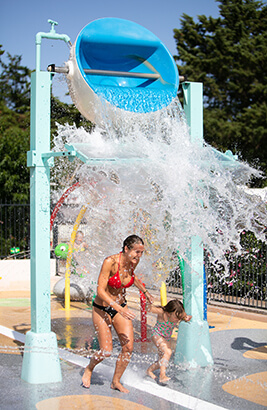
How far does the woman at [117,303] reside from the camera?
475 cm

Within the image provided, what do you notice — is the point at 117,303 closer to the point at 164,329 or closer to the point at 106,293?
the point at 106,293

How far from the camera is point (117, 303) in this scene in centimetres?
479

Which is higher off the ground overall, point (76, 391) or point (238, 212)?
point (238, 212)

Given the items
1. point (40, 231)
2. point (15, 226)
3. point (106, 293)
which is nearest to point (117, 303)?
point (106, 293)

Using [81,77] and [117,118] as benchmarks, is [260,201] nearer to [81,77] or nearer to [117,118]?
[117,118]

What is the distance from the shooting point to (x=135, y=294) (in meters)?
10.9

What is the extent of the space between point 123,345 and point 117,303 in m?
0.38

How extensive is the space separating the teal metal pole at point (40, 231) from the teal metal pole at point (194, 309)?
4.56ft

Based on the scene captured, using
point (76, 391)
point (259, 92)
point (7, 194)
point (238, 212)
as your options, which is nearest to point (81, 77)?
point (238, 212)

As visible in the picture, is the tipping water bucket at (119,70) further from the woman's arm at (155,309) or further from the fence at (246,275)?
the fence at (246,275)

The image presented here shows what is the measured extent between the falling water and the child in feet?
2.04

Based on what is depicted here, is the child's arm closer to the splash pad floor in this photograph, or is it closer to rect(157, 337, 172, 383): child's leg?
rect(157, 337, 172, 383): child's leg

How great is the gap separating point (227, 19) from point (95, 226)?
2196cm

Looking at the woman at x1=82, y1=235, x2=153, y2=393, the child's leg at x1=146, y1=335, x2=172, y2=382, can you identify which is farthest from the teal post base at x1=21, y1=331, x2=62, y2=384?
the child's leg at x1=146, y1=335, x2=172, y2=382
